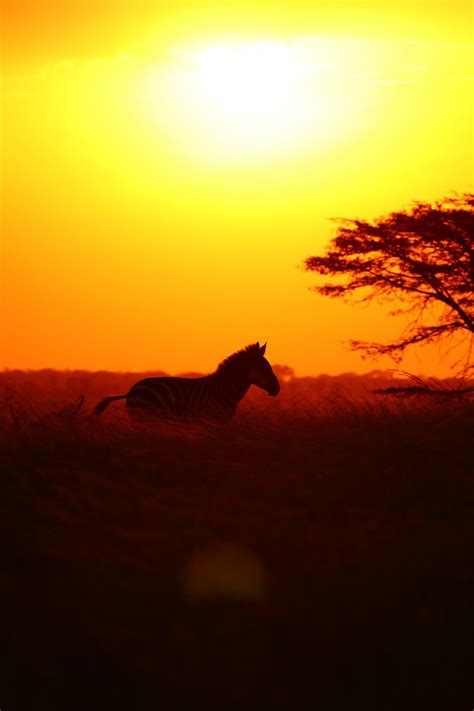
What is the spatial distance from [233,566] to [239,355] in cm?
967

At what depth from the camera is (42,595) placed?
10.3 m

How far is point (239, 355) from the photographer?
20.3m

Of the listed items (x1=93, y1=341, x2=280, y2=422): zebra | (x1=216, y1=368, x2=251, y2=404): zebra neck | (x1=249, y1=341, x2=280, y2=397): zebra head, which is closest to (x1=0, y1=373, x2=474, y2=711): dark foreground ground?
(x1=93, y1=341, x2=280, y2=422): zebra

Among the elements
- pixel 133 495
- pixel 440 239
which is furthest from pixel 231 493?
pixel 440 239

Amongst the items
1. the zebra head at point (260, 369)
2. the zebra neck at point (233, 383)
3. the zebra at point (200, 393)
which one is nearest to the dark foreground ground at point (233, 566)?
the zebra at point (200, 393)

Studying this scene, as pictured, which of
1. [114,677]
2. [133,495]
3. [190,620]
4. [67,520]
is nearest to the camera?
[114,677]

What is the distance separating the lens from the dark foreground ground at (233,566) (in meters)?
9.09

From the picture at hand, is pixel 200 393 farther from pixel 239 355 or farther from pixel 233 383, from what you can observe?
pixel 239 355

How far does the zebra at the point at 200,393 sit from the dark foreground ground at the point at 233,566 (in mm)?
2847

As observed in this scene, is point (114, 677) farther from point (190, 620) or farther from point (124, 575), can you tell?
point (124, 575)

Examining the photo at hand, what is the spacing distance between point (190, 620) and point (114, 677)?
3.10 feet

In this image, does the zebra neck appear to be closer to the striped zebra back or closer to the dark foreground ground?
the striped zebra back

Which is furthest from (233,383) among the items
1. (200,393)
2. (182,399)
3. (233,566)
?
(233,566)

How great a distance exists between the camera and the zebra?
740 inches
